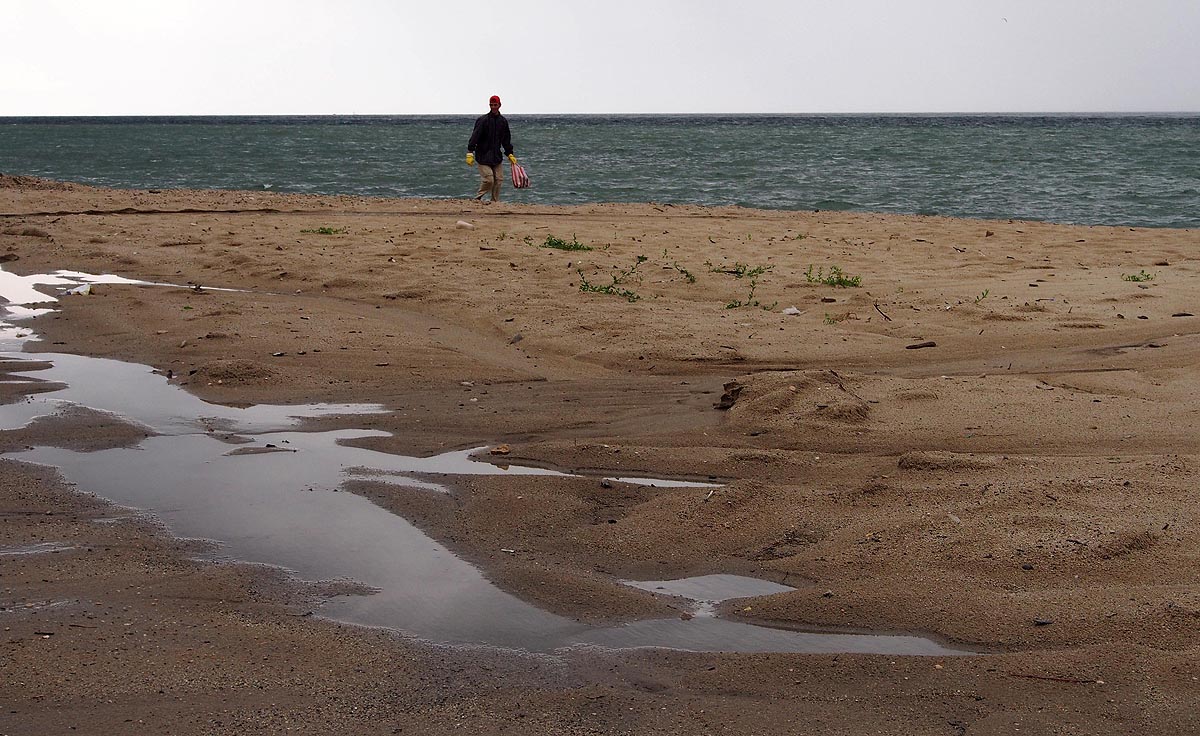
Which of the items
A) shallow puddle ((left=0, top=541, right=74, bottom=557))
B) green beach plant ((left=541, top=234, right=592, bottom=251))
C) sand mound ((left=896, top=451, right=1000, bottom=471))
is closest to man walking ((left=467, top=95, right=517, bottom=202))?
green beach plant ((left=541, top=234, right=592, bottom=251))

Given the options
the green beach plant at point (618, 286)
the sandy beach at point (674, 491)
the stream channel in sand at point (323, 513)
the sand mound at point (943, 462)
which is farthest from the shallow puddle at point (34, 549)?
the green beach plant at point (618, 286)

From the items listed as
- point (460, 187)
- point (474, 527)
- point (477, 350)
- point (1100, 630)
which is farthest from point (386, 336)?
point (460, 187)

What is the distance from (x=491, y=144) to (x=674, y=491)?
11501 millimetres

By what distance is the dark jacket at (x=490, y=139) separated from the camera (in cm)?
1498

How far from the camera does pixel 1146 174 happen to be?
2469cm

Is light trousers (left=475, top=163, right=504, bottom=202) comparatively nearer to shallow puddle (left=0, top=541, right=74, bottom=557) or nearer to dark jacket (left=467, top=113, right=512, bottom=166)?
dark jacket (left=467, top=113, right=512, bottom=166)

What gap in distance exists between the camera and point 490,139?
49.7 ft

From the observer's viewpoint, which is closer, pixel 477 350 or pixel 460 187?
pixel 477 350

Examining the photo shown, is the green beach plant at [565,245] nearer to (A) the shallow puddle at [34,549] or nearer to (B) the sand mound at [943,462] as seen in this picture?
Result: (B) the sand mound at [943,462]

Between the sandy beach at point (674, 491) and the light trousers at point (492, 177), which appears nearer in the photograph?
the sandy beach at point (674, 491)

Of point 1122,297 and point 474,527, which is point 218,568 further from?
point 1122,297

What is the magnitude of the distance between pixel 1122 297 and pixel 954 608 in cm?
545

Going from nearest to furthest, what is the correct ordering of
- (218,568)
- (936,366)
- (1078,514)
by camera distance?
(218,568) < (1078,514) < (936,366)

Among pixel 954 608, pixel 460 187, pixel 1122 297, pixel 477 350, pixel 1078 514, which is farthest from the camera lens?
pixel 460 187
